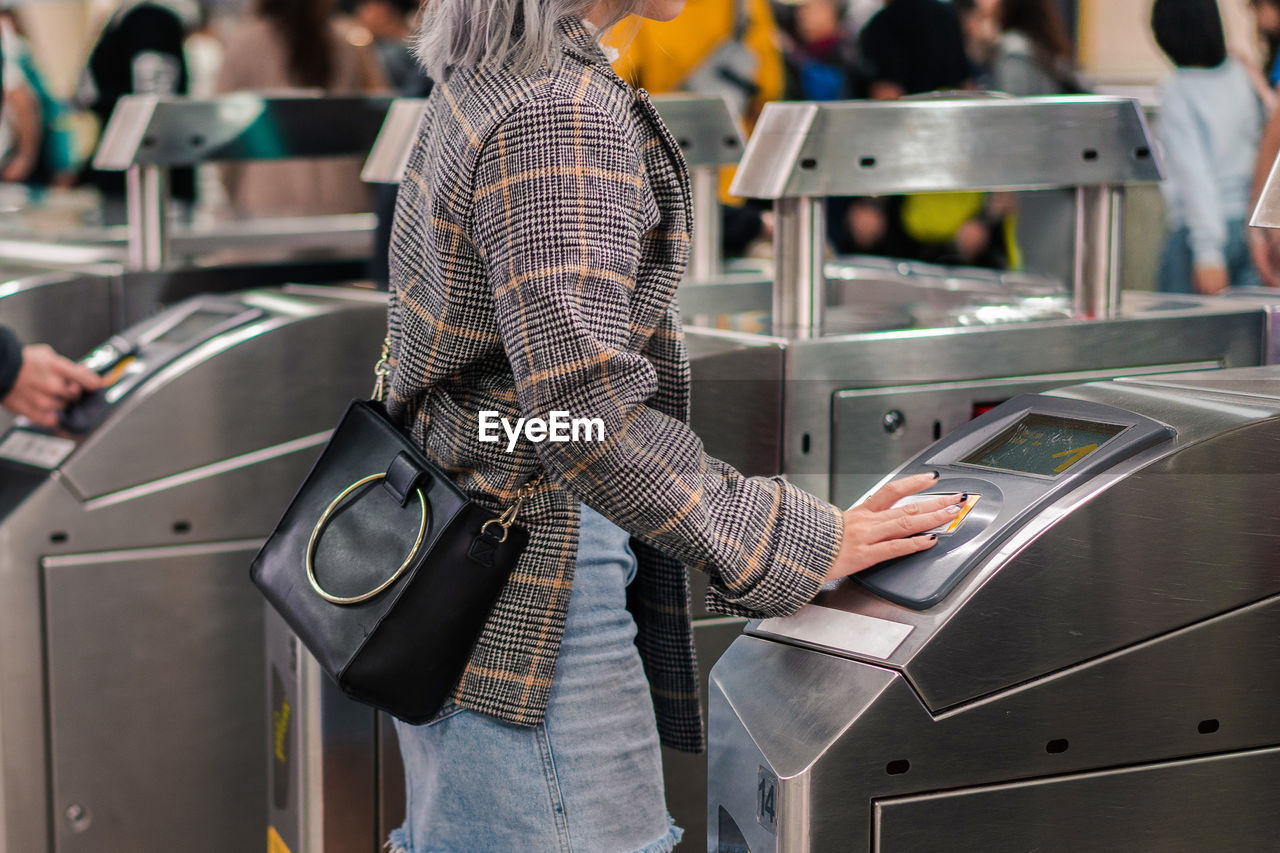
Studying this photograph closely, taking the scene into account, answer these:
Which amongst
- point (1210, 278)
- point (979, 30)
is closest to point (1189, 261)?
point (1210, 278)

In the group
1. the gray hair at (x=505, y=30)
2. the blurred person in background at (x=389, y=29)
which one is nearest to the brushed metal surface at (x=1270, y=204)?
the gray hair at (x=505, y=30)

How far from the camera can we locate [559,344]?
1092 millimetres

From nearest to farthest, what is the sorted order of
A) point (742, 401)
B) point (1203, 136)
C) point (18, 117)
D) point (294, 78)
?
point (742, 401), point (1203, 136), point (294, 78), point (18, 117)

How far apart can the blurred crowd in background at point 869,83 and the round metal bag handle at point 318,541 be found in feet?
4.93

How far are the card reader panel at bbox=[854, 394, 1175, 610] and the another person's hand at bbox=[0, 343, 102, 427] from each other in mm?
1269

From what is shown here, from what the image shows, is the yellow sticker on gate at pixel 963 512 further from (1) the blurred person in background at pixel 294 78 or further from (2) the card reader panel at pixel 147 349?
(1) the blurred person in background at pixel 294 78

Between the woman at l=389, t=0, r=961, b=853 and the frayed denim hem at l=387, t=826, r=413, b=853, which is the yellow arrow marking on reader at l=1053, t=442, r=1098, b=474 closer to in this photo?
the woman at l=389, t=0, r=961, b=853

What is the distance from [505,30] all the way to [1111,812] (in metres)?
0.74

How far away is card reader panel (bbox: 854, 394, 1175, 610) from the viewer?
45.9 inches

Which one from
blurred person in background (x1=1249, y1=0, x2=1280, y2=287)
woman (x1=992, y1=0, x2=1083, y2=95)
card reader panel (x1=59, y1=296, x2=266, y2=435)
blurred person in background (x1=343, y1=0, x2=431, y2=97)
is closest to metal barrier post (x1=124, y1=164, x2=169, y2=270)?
card reader panel (x1=59, y1=296, x2=266, y2=435)

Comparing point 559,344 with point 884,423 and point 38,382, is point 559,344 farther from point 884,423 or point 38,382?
point 38,382

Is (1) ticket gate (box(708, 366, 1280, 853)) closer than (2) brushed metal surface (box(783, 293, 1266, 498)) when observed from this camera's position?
Yes

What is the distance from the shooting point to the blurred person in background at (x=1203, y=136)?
11.8 feet

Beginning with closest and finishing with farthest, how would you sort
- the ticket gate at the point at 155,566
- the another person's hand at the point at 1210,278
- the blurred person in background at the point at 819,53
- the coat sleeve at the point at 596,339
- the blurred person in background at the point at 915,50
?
the coat sleeve at the point at 596,339 < the ticket gate at the point at 155,566 < the another person's hand at the point at 1210,278 < the blurred person in background at the point at 915,50 < the blurred person in background at the point at 819,53
